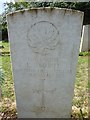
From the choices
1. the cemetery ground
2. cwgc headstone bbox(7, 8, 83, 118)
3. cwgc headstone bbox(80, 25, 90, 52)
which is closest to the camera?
cwgc headstone bbox(7, 8, 83, 118)

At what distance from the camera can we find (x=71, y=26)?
3.27 m

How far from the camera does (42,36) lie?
329 cm

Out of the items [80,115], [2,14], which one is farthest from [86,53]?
[2,14]

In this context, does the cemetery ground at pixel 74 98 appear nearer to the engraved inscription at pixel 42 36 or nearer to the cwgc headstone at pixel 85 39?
the engraved inscription at pixel 42 36

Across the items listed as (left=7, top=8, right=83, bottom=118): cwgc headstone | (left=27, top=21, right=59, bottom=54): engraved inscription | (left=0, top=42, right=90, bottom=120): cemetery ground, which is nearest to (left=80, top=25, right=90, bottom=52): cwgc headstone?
(left=0, top=42, right=90, bottom=120): cemetery ground

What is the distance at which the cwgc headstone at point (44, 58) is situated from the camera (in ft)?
10.6

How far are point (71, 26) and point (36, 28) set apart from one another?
417 millimetres

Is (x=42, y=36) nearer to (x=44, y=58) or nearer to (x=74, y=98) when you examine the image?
(x=44, y=58)

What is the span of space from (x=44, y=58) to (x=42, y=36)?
0.89ft

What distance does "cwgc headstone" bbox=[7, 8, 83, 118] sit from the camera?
3238 millimetres

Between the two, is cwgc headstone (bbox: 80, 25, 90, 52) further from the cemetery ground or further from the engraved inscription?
the engraved inscription

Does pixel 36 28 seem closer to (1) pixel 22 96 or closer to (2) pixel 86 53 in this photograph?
(1) pixel 22 96

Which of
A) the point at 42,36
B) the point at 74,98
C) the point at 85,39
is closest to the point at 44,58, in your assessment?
the point at 42,36

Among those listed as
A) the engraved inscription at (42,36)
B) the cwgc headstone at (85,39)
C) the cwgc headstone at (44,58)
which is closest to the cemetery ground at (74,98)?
the cwgc headstone at (44,58)
